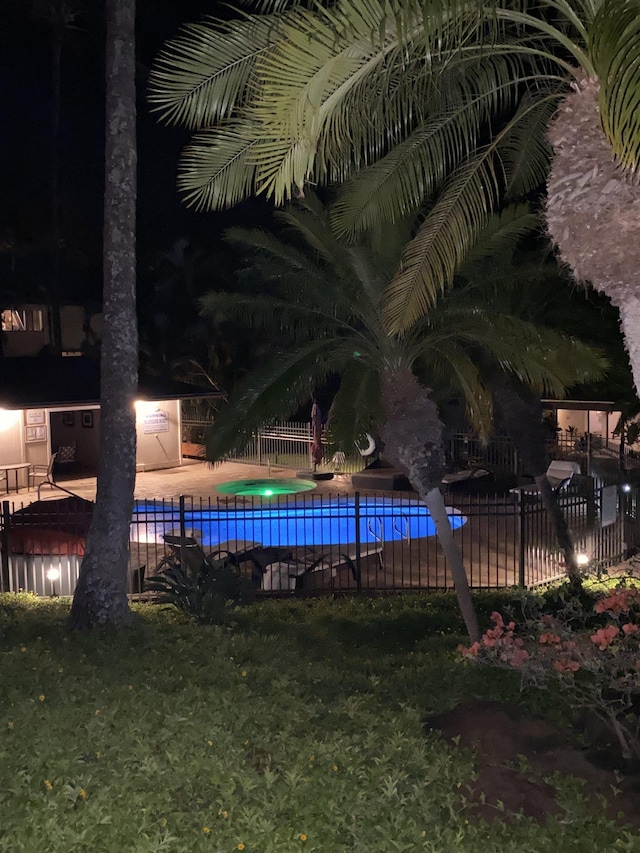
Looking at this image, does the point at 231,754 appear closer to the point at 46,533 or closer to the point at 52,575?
the point at 52,575

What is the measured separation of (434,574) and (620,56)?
35.1ft

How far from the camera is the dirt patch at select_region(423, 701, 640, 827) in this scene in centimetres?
480

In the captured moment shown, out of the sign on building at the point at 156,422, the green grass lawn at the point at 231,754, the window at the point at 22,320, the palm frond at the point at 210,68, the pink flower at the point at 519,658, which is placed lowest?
the green grass lawn at the point at 231,754

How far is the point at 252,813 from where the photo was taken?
4.42 metres

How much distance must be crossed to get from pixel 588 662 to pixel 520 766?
0.89 metres

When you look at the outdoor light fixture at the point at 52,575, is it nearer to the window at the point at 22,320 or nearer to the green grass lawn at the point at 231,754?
the green grass lawn at the point at 231,754

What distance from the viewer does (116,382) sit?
8219 millimetres

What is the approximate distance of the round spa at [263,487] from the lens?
21.9 meters

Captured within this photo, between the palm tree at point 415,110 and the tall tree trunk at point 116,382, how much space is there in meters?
2.09

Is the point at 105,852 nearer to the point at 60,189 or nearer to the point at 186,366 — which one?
the point at 186,366

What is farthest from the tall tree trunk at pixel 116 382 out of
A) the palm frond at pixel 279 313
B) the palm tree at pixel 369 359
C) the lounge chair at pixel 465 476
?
the lounge chair at pixel 465 476

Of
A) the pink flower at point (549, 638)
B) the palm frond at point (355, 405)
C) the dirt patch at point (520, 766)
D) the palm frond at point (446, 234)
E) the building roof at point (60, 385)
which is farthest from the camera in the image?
the building roof at point (60, 385)

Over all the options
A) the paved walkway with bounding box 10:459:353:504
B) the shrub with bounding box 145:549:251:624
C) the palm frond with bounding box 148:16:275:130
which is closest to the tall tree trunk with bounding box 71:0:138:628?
the shrub with bounding box 145:549:251:624

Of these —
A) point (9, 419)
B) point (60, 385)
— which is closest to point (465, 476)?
point (60, 385)
